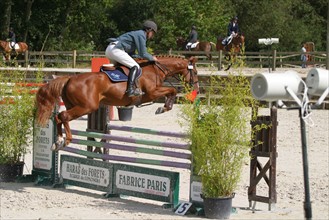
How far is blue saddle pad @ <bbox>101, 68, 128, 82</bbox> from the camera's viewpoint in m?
13.0

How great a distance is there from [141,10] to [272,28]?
26.7 feet

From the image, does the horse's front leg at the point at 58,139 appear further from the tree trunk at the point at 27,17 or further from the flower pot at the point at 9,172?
the tree trunk at the point at 27,17

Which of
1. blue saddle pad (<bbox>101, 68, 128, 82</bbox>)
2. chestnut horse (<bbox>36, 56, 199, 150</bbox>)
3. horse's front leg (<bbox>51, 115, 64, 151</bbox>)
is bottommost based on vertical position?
horse's front leg (<bbox>51, 115, 64, 151</bbox>)

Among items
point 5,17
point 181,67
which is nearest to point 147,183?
point 181,67

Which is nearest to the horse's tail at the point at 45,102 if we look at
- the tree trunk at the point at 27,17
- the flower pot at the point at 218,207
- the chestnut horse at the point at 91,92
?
the chestnut horse at the point at 91,92

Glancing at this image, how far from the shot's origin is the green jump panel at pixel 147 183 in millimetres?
10141

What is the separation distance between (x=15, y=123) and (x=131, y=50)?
216cm

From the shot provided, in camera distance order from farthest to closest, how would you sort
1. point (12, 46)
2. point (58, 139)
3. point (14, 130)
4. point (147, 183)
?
point (12, 46), point (14, 130), point (58, 139), point (147, 183)

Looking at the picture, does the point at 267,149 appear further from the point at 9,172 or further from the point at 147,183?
the point at 9,172

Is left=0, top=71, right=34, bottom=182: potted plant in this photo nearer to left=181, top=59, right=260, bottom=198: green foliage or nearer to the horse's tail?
the horse's tail

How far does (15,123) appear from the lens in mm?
12352

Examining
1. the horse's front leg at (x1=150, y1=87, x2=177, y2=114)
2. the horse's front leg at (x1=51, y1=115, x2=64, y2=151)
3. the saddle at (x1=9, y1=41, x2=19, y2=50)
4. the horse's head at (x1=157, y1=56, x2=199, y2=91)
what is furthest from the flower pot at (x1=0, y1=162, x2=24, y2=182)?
the saddle at (x1=9, y1=41, x2=19, y2=50)

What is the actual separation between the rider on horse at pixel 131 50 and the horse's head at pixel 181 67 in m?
0.71

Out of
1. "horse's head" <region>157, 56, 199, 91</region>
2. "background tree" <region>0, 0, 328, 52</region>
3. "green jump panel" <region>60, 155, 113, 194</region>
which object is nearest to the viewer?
"green jump panel" <region>60, 155, 113, 194</region>
